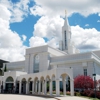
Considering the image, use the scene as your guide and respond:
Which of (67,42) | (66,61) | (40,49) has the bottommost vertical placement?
(66,61)

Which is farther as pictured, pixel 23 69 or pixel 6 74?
pixel 23 69

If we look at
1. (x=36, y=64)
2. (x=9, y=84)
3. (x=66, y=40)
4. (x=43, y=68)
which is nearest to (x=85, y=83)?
(x=43, y=68)

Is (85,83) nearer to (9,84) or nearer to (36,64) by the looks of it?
(36,64)

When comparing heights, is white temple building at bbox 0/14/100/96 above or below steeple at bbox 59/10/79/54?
below

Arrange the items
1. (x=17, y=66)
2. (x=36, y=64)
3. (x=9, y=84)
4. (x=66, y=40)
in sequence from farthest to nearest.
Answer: (x=66, y=40)
(x=17, y=66)
(x=36, y=64)
(x=9, y=84)

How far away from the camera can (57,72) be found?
27203 millimetres

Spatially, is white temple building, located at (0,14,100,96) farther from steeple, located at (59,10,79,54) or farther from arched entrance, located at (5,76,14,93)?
steeple, located at (59,10,79,54)

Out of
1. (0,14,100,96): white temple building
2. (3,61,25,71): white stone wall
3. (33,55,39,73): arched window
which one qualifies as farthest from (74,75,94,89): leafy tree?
(3,61,25,71): white stone wall

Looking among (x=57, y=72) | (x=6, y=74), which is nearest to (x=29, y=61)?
(x=6, y=74)

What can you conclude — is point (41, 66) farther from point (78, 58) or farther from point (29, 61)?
point (78, 58)

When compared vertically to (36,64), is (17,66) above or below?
below

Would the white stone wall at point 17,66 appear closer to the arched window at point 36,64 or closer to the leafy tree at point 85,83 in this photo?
the arched window at point 36,64

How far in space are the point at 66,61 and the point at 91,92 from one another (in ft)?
41.9

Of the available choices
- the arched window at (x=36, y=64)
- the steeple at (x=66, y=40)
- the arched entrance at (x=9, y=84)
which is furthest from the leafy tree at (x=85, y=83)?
the steeple at (x=66, y=40)
